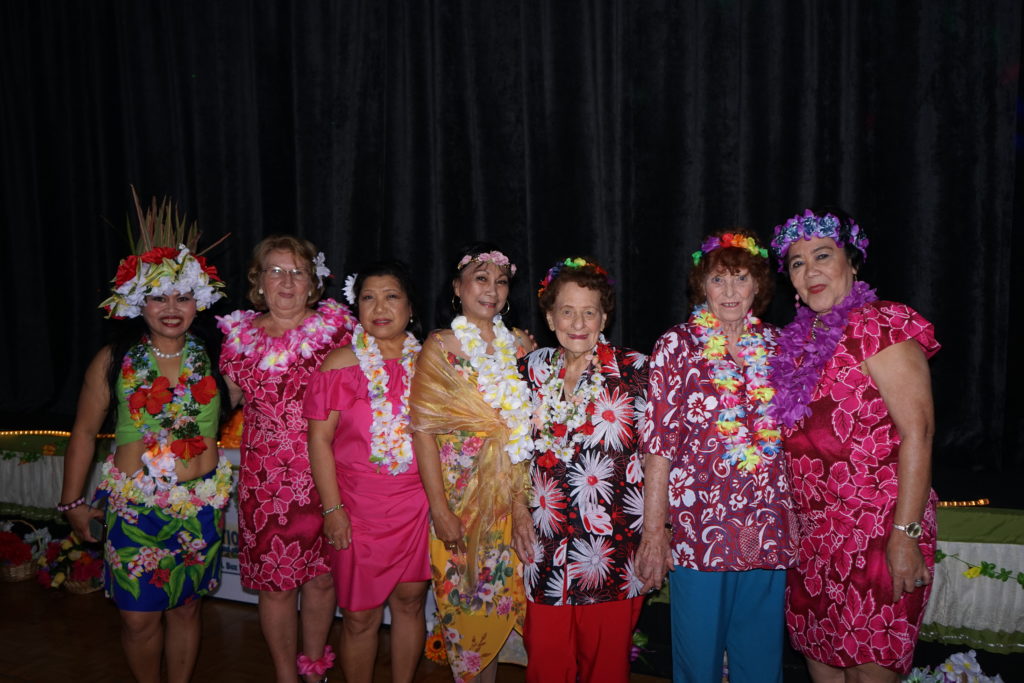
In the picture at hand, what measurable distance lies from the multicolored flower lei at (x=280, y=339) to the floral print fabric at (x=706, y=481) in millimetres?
1114

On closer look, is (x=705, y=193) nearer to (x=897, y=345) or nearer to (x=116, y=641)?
(x=897, y=345)

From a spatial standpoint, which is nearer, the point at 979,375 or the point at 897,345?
the point at 897,345

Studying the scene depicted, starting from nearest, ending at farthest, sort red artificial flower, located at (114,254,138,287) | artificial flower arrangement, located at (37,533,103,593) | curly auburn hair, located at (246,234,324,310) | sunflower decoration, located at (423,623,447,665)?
red artificial flower, located at (114,254,138,287), curly auburn hair, located at (246,234,324,310), sunflower decoration, located at (423,623,447,665), artificial flower arrangement, located at (37,533,103,593)

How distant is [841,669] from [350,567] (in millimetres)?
1421

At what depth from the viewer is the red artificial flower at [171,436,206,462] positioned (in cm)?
223

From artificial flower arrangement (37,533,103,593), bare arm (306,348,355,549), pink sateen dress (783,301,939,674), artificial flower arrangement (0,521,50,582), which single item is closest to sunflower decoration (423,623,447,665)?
bare arm (306,348,355,549)

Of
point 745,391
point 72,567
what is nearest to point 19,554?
point 72,567

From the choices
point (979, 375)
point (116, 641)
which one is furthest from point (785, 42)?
point (116, 641)

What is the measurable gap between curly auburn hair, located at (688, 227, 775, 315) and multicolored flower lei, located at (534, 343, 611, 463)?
313 millimetres

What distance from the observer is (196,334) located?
250 cm

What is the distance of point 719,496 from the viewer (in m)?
1.87

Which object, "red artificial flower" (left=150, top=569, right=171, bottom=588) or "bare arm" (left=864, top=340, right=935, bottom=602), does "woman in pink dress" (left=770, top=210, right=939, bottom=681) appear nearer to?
"bare arm" (left=864, top=340, right=935, bottom=602)

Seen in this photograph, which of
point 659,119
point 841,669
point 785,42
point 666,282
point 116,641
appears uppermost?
point 785,42

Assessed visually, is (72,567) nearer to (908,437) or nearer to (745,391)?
(745,391)
